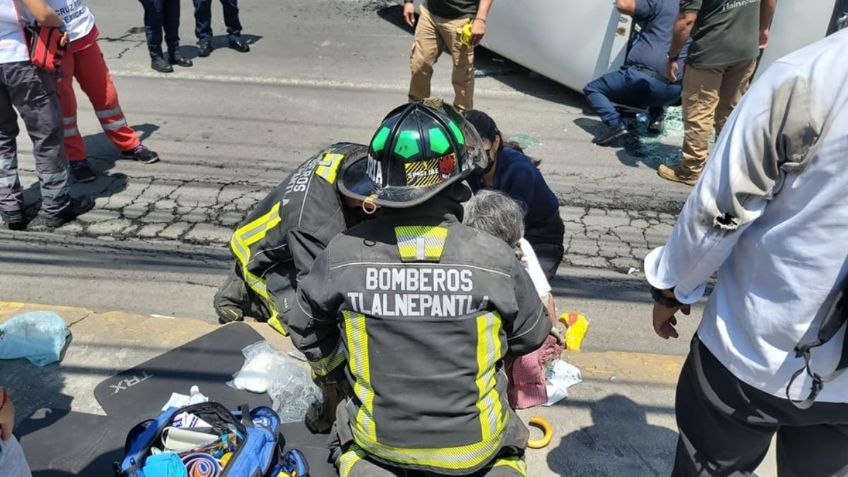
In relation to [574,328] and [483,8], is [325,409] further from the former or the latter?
[483,8]

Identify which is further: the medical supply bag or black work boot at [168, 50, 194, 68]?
black work boot at [168, 50, 194, 68]

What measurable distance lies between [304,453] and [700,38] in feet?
12.9

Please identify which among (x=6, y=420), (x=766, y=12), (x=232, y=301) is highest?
(x=766, y=12)

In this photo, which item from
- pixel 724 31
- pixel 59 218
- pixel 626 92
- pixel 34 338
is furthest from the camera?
pixel 626 92

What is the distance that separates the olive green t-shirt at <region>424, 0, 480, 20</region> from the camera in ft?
17.4

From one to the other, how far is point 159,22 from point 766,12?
5.77m

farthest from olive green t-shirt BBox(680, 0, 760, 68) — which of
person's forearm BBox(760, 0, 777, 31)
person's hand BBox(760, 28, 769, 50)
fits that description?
person's hand BBox(760, 28, 769, 50)

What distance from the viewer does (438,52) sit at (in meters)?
5.64

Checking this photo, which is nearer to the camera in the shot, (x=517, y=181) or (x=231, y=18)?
(x=517, y=181)

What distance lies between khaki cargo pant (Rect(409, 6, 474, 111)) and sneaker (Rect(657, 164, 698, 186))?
1635mm

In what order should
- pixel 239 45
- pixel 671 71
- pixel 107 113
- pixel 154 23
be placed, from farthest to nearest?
pixel 239 45
pixel 154 23
pixel 671 71
pixel 107 113

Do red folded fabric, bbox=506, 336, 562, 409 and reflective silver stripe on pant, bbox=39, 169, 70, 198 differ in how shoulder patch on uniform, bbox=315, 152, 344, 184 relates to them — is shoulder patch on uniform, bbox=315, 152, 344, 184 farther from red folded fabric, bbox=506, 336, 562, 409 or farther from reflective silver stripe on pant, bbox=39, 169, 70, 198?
reflective silver stripe on pant, bbox=39, 169, 70, 198

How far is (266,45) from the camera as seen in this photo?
8.55m

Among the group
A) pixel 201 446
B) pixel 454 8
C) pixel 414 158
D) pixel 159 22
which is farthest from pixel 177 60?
pixel 414 158
